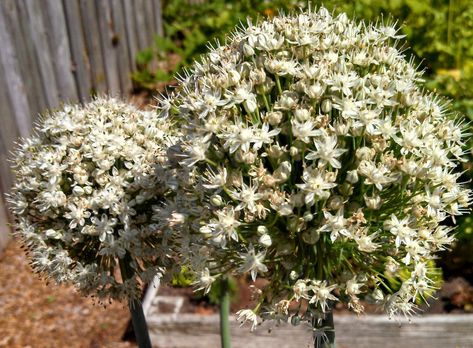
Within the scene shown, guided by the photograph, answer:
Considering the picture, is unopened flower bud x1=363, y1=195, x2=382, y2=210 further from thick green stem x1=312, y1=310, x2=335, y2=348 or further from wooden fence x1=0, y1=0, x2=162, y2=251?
wooden fence x1=0, y1=0, x2=162, y2=251

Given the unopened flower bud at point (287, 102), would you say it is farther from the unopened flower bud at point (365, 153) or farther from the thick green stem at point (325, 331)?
the thick green stem at point (325, 331)

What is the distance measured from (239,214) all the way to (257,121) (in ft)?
0.81

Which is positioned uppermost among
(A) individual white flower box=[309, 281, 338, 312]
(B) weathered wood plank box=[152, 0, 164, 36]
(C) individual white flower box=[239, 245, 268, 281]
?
(B) weathered wood plank box=[152, 0, 164, 36]

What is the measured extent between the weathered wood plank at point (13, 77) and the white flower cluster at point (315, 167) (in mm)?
3368

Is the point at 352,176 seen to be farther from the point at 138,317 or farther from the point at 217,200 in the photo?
the point at 138,317

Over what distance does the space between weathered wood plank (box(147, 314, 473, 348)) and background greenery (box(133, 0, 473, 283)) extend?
0.64 meters

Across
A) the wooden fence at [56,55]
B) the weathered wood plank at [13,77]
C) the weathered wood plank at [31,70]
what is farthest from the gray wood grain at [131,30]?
the weathered wood plank at [13,77]

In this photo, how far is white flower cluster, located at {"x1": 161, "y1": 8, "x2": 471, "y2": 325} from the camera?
5.26ft

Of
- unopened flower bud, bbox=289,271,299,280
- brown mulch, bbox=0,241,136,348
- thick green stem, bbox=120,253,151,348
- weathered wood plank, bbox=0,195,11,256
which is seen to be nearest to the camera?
unopened flower bud, bbox=289,271,299,280

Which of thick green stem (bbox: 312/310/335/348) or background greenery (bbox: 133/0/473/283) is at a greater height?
background greenery (bbox: 133/0/473/283)

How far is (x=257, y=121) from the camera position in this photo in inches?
65.7

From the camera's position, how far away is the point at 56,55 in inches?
215

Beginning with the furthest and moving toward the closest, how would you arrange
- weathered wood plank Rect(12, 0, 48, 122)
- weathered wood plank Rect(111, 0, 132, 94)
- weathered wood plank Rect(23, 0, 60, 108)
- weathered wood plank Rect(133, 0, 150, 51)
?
weathered wood plank Rect(133, 0, 150, 51), weathered wood plank Rect(111, 0, 132, 94), weathered wood plank Rect(23, 0, 60, 108), weathered wood plank Rect(12, 0, 48, 122)

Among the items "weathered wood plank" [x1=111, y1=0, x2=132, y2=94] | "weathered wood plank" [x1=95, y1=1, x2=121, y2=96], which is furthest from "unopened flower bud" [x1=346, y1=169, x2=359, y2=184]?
"weathered wood plank" [x1=111, y1=0, x2=132, y2=94]
